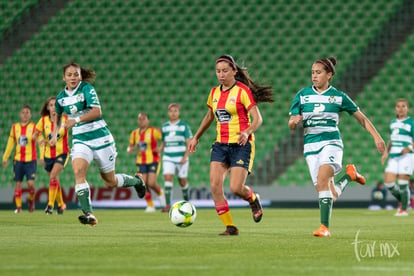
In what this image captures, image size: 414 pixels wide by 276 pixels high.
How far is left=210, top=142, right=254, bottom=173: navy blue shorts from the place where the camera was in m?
9.61

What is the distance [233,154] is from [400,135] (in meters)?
8.03

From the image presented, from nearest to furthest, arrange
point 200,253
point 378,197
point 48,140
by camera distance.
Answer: point 200,253 → point 48,140 → point 378,197

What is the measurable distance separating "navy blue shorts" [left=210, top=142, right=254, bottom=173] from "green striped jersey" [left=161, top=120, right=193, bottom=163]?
29.7ft

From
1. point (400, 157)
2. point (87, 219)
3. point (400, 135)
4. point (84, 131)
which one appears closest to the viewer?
point (87, 219)

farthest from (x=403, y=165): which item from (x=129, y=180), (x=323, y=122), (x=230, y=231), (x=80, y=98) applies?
(x=80, y=98)

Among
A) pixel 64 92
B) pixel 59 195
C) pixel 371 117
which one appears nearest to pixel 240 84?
pixel 64 92

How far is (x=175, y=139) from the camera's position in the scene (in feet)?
61.9

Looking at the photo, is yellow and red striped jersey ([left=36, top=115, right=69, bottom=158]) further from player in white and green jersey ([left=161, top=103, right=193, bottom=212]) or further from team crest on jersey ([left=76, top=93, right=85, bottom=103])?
team crest on jersey ([left=76, top=93, right=85, bottom=103])

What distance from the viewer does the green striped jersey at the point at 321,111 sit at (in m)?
9.62

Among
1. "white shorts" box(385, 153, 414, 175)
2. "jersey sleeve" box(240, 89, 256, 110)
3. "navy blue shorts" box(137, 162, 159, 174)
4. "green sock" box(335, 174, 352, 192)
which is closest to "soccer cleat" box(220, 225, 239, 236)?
"jersey sleeve" box(240, 89, 256, 110)

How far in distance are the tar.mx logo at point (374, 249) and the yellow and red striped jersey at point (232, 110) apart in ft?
6.63

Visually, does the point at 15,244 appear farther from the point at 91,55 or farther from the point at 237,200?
the point at 91,55

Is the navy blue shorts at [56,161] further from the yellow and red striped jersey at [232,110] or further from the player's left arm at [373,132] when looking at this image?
the player's left arm at [373,132]

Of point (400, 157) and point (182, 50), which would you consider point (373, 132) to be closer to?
point (400, 157)
